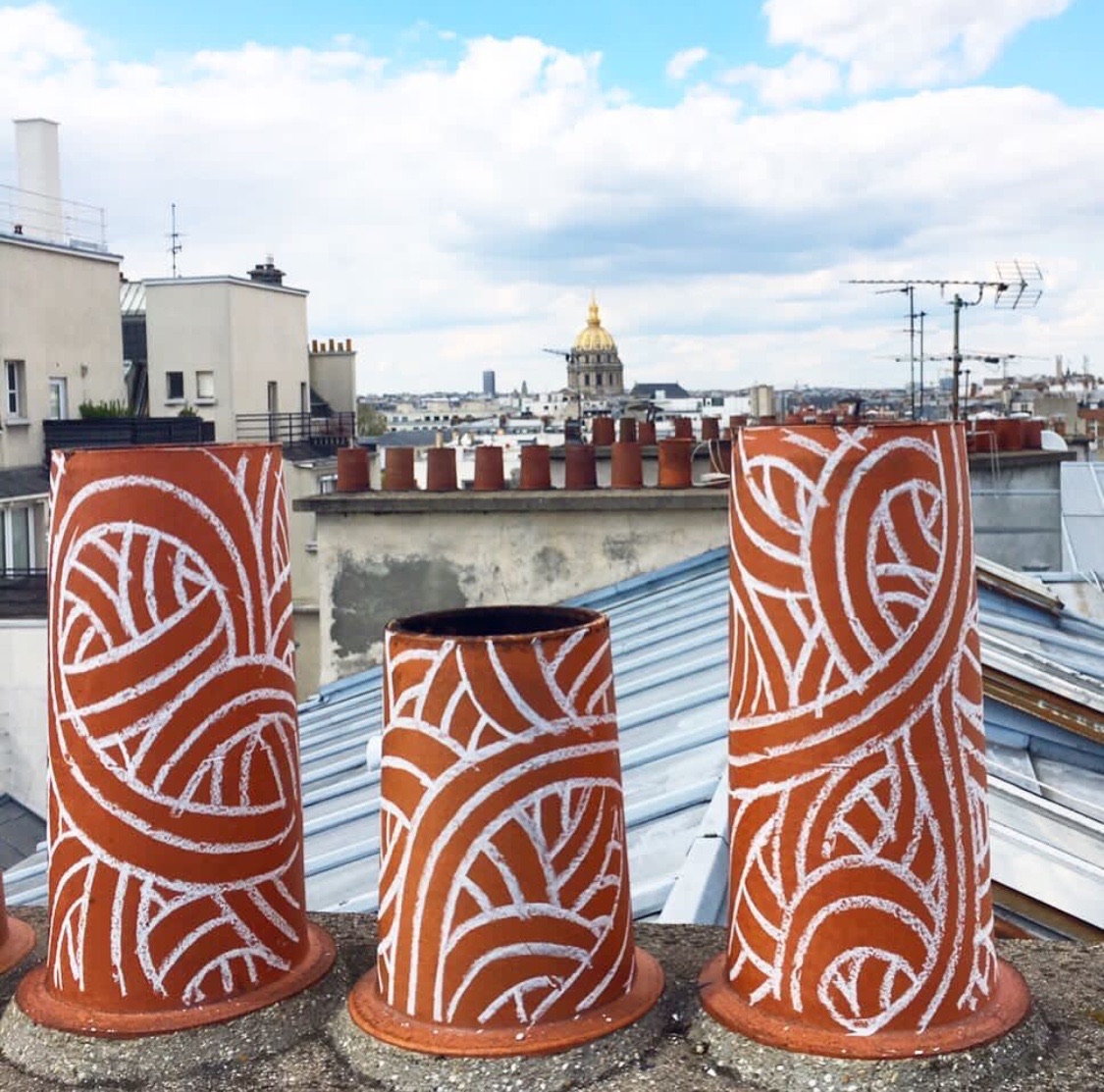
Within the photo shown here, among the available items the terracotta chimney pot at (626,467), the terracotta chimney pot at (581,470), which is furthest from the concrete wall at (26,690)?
the terracotta chimney pot at (626,467)

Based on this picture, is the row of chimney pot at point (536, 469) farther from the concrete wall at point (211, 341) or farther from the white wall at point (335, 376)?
the white wall at point (335, 376)

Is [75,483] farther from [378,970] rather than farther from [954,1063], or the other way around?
[954,1063]

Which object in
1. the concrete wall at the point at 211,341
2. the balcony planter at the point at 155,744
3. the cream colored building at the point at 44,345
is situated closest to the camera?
the balcony planter at the point at 155,744

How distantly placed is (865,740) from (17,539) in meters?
28.9

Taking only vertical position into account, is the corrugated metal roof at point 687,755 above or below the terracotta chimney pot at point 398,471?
below

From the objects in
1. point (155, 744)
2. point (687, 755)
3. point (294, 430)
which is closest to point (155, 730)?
point (155, 744)

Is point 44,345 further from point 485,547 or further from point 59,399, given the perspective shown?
point 485,547

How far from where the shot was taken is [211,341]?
4328cm

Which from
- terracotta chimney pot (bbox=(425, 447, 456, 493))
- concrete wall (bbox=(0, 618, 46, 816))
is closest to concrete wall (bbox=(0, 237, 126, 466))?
concrete wall (bbox=(0, 618, 46, 816))

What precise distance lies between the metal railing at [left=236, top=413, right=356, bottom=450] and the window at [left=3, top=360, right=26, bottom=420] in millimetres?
8382

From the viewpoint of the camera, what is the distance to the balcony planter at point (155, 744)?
4848 mm

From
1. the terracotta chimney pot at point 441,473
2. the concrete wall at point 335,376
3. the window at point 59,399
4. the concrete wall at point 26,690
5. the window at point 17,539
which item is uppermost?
the concrete wall at point 335,376

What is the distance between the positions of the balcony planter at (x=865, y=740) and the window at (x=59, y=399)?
35.0 meters

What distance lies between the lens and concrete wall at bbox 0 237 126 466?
114 feet
